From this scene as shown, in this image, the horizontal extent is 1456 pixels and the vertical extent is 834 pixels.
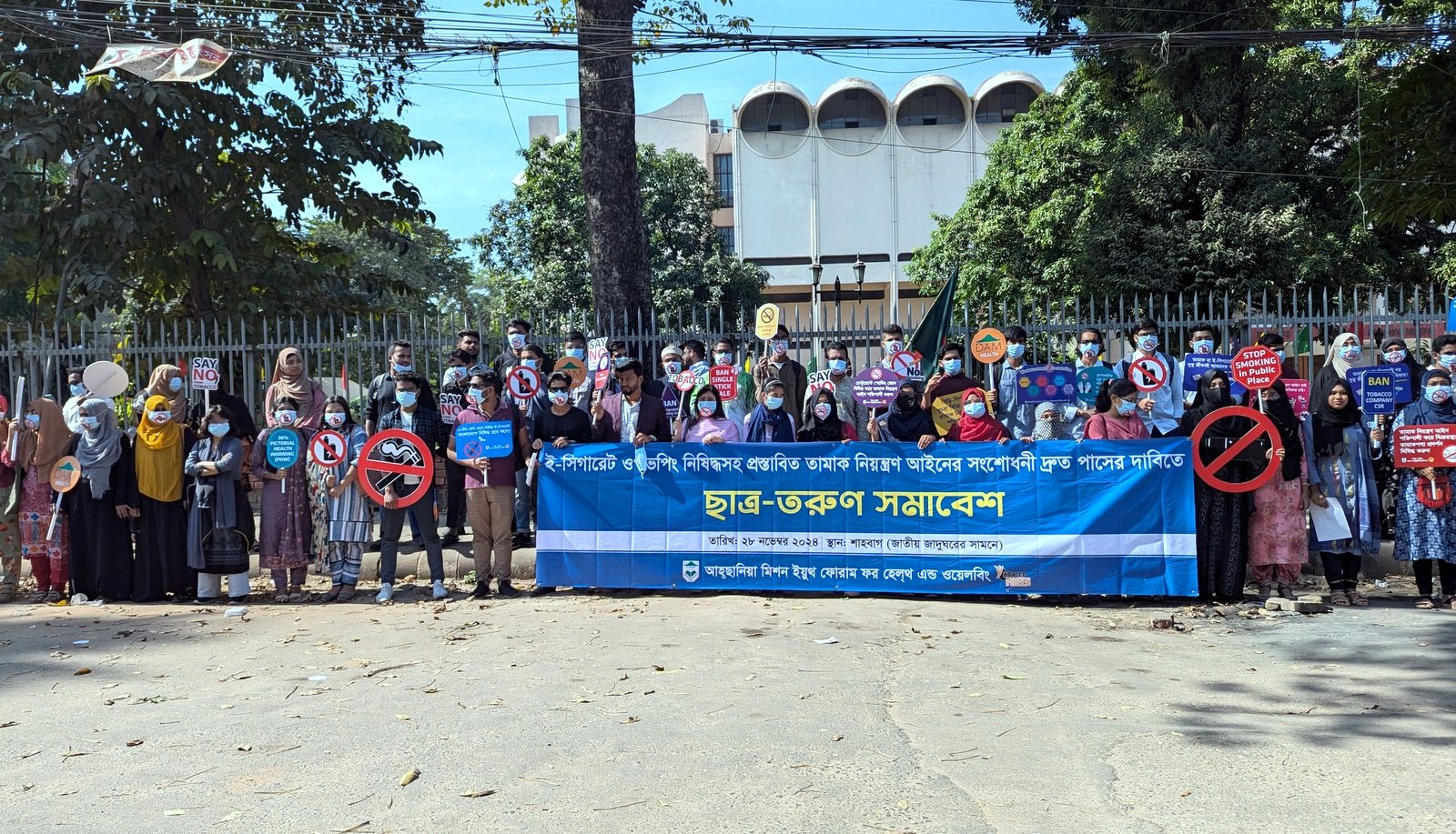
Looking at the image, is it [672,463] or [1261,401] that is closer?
[1261,401]

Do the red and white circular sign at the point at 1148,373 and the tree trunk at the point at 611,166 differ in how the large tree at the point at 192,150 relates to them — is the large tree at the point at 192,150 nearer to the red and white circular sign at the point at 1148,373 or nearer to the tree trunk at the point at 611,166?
the tree trunk at the point at 611,166

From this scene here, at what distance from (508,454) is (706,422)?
166cm

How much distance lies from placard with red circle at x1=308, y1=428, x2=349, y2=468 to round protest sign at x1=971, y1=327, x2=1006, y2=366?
216 inches

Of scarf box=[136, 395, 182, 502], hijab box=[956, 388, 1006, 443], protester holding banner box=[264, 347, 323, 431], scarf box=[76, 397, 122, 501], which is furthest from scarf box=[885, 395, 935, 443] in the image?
scarf box=[76, 397, 122, 501]

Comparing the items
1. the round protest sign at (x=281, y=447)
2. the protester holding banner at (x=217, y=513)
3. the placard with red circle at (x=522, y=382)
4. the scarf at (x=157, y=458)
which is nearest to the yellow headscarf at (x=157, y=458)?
the scarf at (x=157, y=458)

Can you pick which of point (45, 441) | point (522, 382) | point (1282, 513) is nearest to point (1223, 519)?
point (1282, 513)

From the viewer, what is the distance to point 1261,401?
8938 mm

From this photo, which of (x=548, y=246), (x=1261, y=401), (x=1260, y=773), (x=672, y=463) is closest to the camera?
(x=1260, y=773)

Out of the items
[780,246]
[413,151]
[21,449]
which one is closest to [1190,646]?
[21,449]

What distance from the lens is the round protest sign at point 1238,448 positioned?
8727mm

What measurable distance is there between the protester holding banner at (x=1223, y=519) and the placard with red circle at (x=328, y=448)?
22.3 ft

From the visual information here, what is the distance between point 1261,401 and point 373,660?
6.66 m

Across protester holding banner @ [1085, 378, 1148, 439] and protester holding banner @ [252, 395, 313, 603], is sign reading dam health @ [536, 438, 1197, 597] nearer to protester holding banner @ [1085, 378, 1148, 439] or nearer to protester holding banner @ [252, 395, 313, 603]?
protester holding banner @ [1085, 378, 1148, 439]

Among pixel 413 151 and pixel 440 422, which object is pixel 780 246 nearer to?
pixel 413 151
